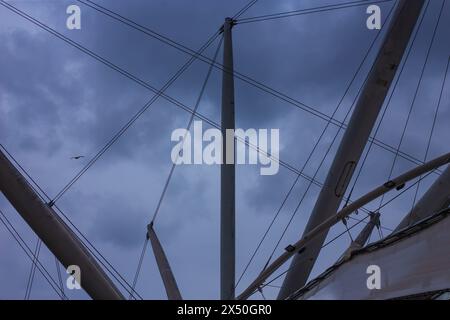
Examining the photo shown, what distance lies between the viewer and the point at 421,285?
454 inches

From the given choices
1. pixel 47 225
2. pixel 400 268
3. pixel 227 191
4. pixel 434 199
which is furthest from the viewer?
pixel 227 191

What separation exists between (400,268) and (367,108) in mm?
10047

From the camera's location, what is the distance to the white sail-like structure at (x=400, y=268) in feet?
38.2

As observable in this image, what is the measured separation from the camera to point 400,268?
1281cm

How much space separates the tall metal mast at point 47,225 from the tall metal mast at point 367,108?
6382 millimetres

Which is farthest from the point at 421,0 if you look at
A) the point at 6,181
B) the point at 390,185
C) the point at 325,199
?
the point at 6,181

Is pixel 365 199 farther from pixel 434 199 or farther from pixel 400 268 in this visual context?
pixel 434 199

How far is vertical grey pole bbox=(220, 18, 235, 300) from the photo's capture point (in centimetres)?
2469

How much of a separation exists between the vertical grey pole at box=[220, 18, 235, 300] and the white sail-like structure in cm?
882

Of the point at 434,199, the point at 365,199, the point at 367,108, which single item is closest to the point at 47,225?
the point at 365,199

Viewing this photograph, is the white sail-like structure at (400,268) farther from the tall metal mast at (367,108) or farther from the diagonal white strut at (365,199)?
the tall metal mast at (367,108)
